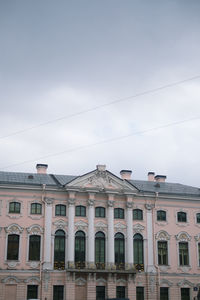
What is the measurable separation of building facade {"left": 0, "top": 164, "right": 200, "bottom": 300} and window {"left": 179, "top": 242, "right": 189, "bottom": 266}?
0.10 m

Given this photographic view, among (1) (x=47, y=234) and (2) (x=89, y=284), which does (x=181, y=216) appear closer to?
(2) (x=89, y=284)

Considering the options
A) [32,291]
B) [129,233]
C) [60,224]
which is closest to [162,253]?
[129,233]

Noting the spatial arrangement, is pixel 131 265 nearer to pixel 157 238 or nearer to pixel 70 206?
pixel 157 238


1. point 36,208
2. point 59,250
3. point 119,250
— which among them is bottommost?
point 59,250

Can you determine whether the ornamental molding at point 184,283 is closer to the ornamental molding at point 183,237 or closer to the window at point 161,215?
the ornamental molding at point 183,237

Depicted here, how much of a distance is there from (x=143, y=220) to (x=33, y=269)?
12.3 m

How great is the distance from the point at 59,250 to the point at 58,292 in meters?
3.87

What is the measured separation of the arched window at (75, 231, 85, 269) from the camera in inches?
1714

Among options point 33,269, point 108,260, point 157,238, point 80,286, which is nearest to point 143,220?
point 157,238

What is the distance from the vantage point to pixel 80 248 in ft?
145

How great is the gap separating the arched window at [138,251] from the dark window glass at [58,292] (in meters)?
7.86

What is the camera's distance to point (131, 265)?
145 feet

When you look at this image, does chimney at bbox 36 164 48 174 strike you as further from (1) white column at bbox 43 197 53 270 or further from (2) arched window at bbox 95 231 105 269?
(2) arched window at bbox 95 231 105 269

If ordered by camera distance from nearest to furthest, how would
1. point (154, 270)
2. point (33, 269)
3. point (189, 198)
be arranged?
point (33, 269)
point (154, 270)
point (189, 198)
